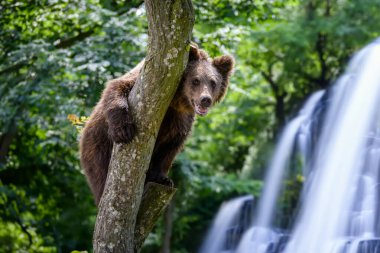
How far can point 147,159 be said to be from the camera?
12.5ft

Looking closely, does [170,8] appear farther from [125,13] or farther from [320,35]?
[320,35]

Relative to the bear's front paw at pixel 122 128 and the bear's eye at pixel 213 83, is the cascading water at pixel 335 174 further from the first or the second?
the bear's front paw at pixel 122 128

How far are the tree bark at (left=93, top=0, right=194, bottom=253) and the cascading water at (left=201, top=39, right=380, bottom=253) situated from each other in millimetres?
6197

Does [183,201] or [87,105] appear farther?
[183,201]

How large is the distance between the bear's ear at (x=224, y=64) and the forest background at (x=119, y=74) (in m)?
1.26

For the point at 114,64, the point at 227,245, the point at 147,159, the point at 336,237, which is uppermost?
the point at 147,159

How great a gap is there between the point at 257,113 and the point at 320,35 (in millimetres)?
2930

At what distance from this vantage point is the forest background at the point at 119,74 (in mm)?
8297

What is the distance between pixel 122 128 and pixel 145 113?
0.56ft

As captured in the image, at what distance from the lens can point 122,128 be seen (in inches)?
146

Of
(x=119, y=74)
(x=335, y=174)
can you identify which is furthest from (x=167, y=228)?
(x=119, y=74)

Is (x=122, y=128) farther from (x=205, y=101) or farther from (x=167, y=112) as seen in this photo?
(x=167, y=112)

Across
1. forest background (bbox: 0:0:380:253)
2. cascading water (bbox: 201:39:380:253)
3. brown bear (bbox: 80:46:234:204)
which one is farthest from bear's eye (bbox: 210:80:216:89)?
cascading water (bbox: 201:39:380:253)

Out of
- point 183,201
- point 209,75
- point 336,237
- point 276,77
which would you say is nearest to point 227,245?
point 183,201
